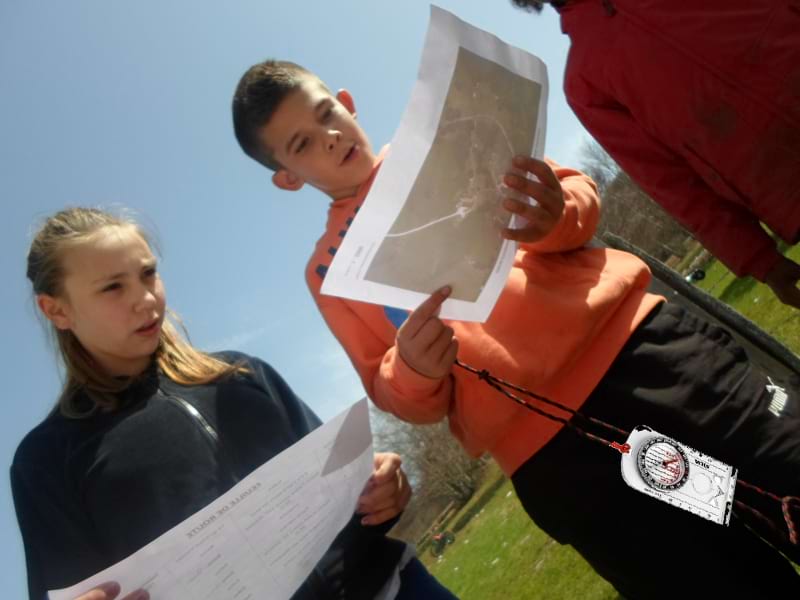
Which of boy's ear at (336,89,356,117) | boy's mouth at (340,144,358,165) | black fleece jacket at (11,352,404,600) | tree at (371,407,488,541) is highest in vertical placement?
boy's ear at (336,89,356,117)

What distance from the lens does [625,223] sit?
31344 millimetres

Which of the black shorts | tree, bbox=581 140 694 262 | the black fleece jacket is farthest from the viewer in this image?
tree, bbox=581 140 694 262

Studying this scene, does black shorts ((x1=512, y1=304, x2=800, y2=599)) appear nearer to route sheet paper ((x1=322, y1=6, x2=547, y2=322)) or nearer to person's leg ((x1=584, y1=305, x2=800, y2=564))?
person's leg ((x1=584, y1=305, x2=800, y2=564))

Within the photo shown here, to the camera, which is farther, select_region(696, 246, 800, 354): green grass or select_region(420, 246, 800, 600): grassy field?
select_region(696, 246, 800, 354): green grass

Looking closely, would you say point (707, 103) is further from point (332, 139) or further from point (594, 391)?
point (332, 139)

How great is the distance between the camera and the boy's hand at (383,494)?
180 cm

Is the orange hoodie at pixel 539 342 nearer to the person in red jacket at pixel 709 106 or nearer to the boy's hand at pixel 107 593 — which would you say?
the person in red jacket at pixel 709 106

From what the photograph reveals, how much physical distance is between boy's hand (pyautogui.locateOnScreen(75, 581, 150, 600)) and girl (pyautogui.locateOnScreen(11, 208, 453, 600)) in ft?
1.06

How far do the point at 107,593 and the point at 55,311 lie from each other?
1.10 metres

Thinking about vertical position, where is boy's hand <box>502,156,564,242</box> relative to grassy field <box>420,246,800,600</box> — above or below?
above

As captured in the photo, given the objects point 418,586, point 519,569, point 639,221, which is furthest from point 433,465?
point 418,586

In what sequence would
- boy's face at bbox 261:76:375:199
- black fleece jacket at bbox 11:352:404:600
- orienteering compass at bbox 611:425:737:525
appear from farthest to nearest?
boy's face at bbox 261:76:375:199, black fleece jacket at bbox 11:352:404:600, orienteering compass at bbox 611:425:737:525

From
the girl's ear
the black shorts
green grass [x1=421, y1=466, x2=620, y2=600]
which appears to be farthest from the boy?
green grass [x1=421, y1=466, x2=620, y2=600]

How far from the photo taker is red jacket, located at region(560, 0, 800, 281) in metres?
1.61
